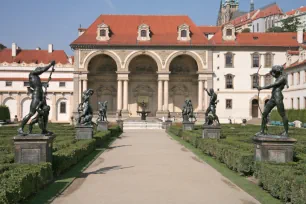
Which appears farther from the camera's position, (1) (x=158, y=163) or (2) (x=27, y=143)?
(1) (x=158, y=163)

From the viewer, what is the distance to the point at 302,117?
39.8 meters

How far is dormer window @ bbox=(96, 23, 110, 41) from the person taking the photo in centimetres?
5209

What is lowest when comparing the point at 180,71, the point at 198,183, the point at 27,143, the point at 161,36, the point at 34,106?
the point at 198,183

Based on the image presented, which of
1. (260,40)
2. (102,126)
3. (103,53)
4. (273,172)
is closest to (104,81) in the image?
(103,53)

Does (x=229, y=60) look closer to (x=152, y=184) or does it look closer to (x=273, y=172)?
(x=152, y=184)

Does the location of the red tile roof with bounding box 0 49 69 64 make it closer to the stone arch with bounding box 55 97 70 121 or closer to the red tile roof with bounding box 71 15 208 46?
the stone arch with bounding box 55 97 70 121

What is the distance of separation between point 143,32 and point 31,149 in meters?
43.2

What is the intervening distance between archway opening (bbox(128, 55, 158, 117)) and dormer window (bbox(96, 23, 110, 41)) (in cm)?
574

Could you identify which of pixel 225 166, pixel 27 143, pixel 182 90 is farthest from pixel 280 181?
pixel 182 90

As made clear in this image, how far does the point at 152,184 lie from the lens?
10344mm

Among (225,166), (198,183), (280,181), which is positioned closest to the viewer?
(280,181)

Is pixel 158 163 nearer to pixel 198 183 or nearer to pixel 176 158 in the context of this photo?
pixel 176 158

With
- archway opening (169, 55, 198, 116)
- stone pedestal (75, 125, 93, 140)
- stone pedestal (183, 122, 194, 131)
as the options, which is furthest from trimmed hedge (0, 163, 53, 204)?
archway opening (169, 55, 198, 116)

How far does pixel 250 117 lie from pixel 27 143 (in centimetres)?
4483
